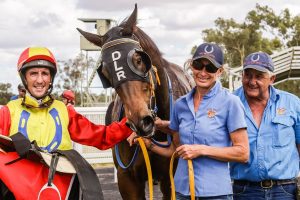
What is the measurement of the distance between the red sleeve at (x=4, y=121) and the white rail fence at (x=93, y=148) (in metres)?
8.65

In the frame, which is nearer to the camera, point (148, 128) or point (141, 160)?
point (148, 128)

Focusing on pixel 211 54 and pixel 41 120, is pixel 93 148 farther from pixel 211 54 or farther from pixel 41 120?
pixel 211 54

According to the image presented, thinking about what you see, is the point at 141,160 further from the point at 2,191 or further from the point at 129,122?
the point at 2,191

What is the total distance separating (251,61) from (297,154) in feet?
2.59

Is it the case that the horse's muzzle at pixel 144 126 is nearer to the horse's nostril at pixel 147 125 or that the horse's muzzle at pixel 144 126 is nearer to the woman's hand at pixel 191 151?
the horse's nostril at pixel 147 125

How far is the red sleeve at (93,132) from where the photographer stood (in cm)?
359

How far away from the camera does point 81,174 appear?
3225 millimetres

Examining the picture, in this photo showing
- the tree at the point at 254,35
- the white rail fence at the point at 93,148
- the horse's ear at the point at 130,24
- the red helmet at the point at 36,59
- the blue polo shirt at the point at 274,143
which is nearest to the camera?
the red helmet at the point at 36,59

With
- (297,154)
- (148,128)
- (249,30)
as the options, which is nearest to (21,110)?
(148,128)

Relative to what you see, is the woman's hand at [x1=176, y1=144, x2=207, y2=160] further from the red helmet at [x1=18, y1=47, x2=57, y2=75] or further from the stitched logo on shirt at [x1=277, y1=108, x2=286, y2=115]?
the red helmet at [x1=18, y1=47, x2=57, y2=75]

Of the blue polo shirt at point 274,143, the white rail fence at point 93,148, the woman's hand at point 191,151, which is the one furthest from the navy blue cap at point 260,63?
the white rail fence at point 93,148

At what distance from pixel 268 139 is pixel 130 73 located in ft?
3.65

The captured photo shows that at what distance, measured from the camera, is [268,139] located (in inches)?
150

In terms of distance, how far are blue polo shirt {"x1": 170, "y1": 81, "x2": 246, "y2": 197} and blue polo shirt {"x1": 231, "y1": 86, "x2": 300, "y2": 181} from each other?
0.50 meters
